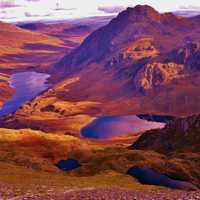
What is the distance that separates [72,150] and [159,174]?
6556 cm

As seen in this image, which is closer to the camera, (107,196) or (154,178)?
(107,196)

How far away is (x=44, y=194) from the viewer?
1923 inches

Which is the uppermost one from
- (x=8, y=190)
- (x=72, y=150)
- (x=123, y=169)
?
(x=8, y=190)

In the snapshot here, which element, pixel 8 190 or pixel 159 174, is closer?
pixel 8 190

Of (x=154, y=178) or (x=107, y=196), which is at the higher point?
(x=107, y=196)

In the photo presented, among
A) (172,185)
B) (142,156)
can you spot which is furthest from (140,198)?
(142,156)

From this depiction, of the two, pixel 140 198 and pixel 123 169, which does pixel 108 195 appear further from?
pixel 123 169

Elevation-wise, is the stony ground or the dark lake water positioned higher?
the stony ground

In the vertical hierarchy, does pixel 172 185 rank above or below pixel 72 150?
above

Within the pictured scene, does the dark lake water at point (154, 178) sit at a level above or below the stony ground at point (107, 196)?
below

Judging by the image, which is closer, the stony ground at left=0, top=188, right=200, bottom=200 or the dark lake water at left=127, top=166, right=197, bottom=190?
the stony ground at left=0, top=188, right=200, bottom=200

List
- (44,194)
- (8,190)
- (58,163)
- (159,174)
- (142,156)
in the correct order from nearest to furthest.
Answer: (44,194), (8,190), (159,174), (142,156), (58,163)

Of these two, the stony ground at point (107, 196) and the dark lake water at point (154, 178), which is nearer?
the stony ground at point (107, 196)

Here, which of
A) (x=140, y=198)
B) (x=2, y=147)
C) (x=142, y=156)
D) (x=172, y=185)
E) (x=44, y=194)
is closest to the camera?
(x=140, y=198)
